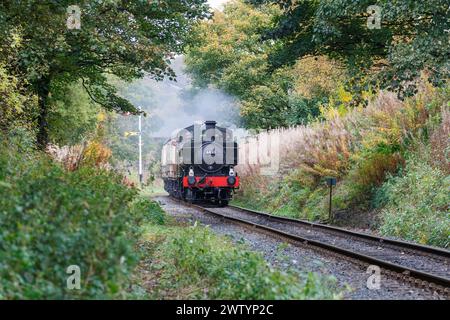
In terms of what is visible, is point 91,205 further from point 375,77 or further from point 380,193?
point 380,193

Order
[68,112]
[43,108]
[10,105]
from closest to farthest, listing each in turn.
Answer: [10,105], [43,108], [68,112]

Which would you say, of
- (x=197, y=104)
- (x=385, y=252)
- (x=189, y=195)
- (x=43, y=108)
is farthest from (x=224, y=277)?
(x=197, y=104)

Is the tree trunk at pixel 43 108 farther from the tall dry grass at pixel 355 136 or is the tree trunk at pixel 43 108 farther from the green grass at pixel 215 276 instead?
the green grass at pixel 215 276

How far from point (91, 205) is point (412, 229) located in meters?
9.89

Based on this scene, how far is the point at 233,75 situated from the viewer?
39.9m

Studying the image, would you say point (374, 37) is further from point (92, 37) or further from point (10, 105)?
point (10, 105)

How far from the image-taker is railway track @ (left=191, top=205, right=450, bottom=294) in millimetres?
9531

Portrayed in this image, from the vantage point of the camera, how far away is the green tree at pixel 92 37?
13.3 m

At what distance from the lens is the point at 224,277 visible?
7.55 metres

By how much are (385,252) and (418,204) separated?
320 cm

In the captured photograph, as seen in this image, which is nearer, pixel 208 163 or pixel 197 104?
pixel 208 163

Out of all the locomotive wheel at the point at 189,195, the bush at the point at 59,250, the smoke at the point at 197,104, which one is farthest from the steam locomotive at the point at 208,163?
the bush at the point at 59,250

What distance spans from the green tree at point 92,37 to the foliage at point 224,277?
5.41 metres

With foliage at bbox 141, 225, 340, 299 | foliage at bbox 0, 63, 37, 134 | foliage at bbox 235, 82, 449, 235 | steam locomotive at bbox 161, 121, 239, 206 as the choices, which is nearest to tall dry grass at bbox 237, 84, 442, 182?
foliage at bbox 235, 82, 449, 235
